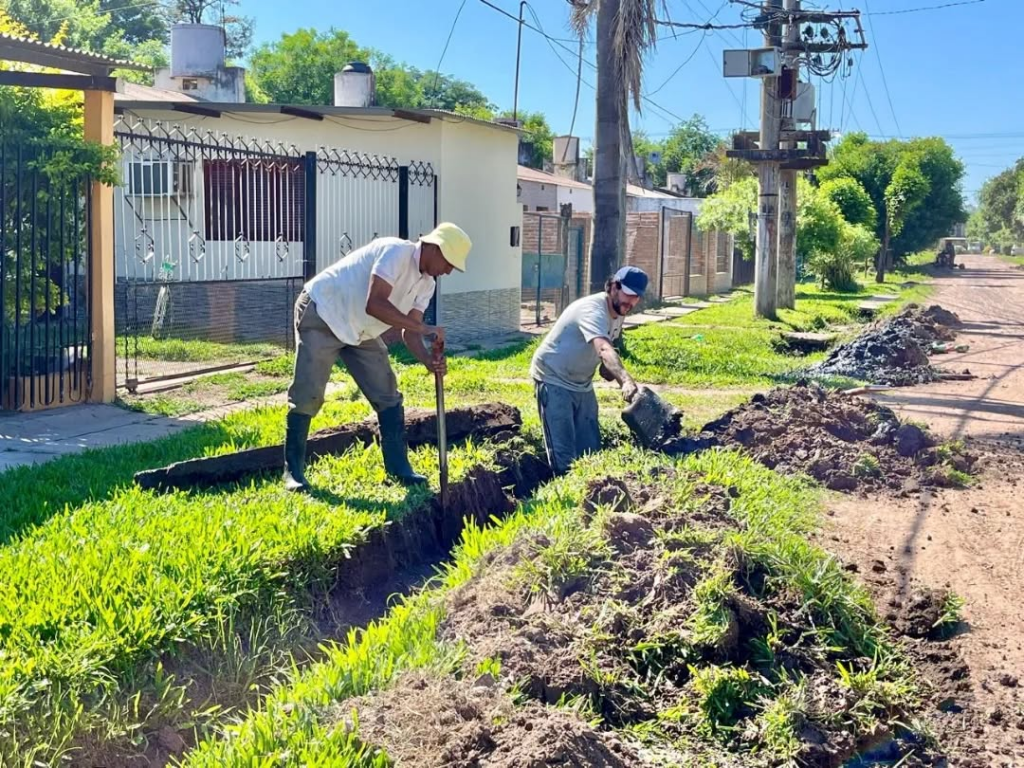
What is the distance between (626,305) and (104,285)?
5174mm

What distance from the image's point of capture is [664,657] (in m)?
4.20

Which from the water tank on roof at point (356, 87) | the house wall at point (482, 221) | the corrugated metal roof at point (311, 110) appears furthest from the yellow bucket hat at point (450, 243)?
the water tank on roof at point (356, 87)

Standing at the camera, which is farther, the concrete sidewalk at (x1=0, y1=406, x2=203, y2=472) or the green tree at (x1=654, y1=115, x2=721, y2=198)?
the green tree at (x1=654, y1=115, x2=721, y2=198)

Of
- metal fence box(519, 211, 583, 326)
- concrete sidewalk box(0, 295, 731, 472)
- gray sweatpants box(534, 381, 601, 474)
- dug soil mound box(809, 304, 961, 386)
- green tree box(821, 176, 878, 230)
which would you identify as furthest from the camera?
green tree box(821, 176, 878, 230)

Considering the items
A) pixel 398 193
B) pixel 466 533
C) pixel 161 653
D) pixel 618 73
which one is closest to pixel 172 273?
pixel 398 193

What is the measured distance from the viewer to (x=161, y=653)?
13.5ft

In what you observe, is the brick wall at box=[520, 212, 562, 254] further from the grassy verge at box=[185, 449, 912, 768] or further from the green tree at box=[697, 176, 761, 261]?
the grassy verge at box=[185, 449, 912, 768]

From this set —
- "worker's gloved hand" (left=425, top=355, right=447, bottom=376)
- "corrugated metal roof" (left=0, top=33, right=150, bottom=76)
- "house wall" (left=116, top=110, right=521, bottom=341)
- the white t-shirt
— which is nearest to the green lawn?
"worker's gloved hand" (left=425, top=355, right=447, bottom=376)

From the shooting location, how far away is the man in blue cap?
7.15 metres

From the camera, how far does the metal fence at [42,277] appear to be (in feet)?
29.5

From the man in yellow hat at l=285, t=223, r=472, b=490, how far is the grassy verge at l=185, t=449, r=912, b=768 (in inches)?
55.2

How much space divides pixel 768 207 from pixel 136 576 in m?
19.7

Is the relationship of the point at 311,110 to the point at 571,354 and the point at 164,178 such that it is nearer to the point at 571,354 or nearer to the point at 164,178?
the point at 164,178

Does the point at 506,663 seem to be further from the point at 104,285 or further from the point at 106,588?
the point at 104,285
